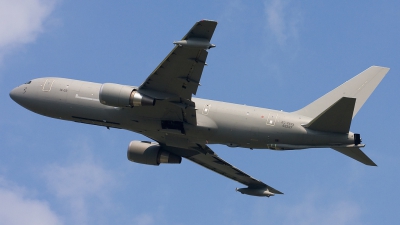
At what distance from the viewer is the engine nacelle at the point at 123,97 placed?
5162cm

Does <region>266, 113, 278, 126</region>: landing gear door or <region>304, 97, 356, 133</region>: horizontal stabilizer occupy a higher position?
<region>266, 113, 278, 126</region>: landing gear door

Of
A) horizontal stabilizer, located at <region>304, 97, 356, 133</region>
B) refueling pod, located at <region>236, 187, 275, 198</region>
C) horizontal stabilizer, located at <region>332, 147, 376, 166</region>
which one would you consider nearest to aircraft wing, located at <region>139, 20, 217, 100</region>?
horizontal stabilizer, located at <region>304, 97, 356, 133</region>

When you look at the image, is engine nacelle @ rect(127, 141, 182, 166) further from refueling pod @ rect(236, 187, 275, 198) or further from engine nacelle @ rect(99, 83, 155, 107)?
engine nacelle @ rect(99, 83, 155, 107)

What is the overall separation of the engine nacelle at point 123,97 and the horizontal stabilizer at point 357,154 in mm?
13860

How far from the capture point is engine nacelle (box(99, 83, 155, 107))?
2032 inches

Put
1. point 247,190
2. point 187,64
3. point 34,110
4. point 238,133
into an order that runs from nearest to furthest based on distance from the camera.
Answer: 1. point 187,64
2. point 238,133
3. point 34,110
4. point 247,190

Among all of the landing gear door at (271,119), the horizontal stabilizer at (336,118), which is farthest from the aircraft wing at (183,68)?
the horizontal stabilizer at (336,118)

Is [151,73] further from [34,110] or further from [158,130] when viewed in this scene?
[34,110]

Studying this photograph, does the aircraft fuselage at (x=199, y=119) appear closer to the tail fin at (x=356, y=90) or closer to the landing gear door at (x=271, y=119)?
the landing gear door at (x=271, y=119)

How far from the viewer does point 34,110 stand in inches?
2270

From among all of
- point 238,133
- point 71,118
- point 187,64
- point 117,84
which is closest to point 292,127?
point 238,133

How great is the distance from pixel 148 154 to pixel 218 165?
6.53 metres

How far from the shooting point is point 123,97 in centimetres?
5159

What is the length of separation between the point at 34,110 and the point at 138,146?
893 centimetres
